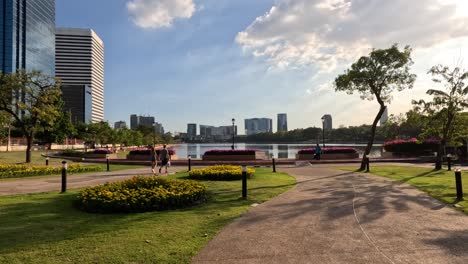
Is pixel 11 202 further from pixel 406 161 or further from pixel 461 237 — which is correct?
pixel 406 161

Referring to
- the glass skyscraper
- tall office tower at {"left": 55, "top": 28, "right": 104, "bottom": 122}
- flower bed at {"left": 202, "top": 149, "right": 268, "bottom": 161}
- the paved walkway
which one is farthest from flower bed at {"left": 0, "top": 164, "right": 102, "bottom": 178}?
tall office tower at {"left": 55, "top": 28, "right": 104, "bottom": 122}

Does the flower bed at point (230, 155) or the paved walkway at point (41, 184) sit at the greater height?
the flower bed at point (230, 155)

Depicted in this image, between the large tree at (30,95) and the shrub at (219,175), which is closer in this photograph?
the shrub at (219,175)

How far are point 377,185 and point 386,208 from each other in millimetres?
4761

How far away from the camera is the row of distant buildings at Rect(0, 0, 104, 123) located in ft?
347

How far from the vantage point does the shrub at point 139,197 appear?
26.6 ft

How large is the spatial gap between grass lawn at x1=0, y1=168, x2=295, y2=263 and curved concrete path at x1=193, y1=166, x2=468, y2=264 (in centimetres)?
51

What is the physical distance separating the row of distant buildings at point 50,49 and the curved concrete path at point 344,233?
70.9m

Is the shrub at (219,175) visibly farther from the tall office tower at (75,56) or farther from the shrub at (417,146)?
the tall office tower at (75,56)

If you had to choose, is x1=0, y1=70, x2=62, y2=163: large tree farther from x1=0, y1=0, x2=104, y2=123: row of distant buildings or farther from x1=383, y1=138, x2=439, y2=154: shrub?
x1=0, y1=0, x2=104, y2=123: row of distant buildings

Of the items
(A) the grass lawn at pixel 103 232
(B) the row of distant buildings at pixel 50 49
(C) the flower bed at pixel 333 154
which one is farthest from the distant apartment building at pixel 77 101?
(A) the grass lawn at pixel 103 232

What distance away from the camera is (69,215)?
25.3 ft

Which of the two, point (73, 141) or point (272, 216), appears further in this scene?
point (73, 141)

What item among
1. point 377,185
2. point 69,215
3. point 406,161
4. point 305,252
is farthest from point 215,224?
point 406,161
